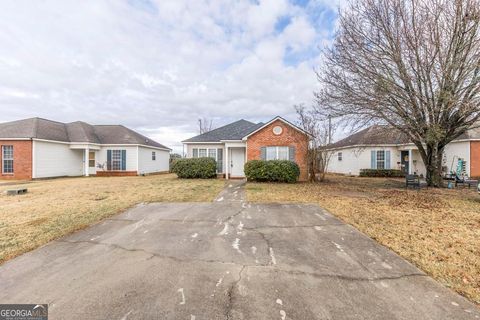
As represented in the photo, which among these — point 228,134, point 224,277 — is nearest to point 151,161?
point 228,134

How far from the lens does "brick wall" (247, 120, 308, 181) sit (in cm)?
1561

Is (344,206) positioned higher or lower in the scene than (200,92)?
lower

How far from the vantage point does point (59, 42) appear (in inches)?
505

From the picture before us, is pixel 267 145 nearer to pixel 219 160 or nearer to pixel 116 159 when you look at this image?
pixel 219 160

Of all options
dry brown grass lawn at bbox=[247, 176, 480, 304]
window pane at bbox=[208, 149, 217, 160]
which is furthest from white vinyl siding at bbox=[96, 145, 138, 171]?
dry brown grass lawn at bbox=[247, 176, 480, 304]

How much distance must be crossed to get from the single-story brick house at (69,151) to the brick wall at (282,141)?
1282 cm

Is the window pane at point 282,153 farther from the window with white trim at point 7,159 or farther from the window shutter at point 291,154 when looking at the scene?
the window with white trim at point 7,159

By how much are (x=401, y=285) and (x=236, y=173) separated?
1557 centimetres

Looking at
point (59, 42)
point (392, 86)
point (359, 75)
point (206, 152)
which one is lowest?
point (206, 152)

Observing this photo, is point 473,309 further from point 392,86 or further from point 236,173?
point 236,173

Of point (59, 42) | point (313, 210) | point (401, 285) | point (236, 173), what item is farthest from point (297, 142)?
point (59, 42)

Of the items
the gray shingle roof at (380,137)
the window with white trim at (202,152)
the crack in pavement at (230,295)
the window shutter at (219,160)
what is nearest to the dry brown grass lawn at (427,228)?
the crack in pavement at (230,295)

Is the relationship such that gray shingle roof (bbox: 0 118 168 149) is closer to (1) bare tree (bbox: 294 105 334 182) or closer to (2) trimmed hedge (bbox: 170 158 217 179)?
(2) trimmed hedge (bbox: 170 158 217 179)

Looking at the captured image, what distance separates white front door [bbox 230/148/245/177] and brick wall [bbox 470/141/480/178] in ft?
62.5
